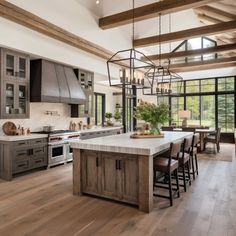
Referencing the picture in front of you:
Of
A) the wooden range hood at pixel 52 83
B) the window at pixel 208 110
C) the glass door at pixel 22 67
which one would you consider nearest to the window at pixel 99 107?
the wooden range hood at pixel 52 83

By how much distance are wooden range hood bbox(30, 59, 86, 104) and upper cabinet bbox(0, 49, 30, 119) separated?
25cm

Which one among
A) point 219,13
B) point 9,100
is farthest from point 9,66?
point 219,13

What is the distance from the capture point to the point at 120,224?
108 inches

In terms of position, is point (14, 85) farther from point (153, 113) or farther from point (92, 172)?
point (153, 113)

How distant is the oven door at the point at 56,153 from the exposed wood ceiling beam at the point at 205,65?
234 inches

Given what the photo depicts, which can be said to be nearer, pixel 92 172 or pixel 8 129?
pixel 92 172

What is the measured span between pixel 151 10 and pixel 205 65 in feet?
16.2

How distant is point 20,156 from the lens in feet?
15.7

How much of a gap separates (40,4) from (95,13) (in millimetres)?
1811

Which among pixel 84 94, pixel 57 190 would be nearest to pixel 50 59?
pixel 84 94

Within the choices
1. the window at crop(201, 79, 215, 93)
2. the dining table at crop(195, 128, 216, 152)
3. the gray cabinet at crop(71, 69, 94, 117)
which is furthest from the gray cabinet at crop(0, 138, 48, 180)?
the window at crop(201, 79, 215, 93)

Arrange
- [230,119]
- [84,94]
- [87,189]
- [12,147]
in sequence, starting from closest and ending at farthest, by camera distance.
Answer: [87,189] → [12,147] → [84,94] → [230,119]

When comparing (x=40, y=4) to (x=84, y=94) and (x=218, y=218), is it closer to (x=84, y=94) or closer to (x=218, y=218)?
(x=84, y=94)

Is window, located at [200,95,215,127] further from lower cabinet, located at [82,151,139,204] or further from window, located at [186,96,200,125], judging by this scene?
lower cabinet, located at [82,151,139,204]
